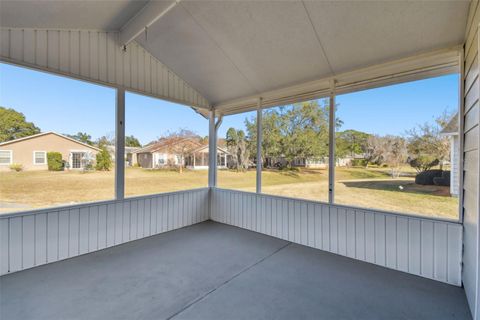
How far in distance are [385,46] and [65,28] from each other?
3.79 meters

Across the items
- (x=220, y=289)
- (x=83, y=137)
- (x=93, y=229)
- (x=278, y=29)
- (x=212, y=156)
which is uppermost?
(x=278, y=29)

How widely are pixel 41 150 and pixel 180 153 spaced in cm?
258

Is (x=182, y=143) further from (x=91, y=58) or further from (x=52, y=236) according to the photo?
(x=52, y=236)

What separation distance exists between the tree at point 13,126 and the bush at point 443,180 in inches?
187

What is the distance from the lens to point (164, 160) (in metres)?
4.67

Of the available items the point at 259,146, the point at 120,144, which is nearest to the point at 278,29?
the point at 259,146

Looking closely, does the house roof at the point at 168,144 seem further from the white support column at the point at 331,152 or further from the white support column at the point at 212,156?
the white support column at the point at 331,152

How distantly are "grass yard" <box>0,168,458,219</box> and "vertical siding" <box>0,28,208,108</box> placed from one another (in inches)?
52.7

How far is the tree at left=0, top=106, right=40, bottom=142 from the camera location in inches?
93.7

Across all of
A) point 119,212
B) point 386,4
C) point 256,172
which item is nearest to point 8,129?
point 119,212

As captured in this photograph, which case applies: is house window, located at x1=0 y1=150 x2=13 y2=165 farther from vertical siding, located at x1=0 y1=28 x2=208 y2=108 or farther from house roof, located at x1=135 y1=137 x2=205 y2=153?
Result: house roof, located at x1=135 y1=137 x2=205 y2=153

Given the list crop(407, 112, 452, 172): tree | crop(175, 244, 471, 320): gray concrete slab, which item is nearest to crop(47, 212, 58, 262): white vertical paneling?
crop(175, 244, 471, 320): gray concrete slab

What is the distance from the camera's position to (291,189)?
3.68 metres

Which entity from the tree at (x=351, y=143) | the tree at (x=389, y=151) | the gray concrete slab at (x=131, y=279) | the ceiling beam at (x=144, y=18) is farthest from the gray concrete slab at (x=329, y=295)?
the ceiling beam at (x=144, y=18)
